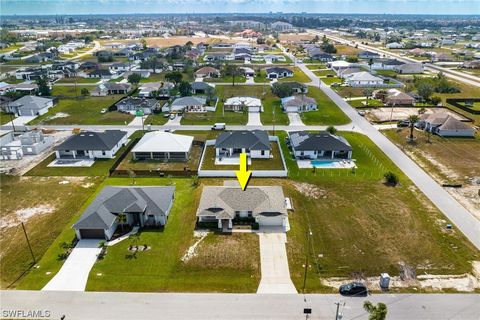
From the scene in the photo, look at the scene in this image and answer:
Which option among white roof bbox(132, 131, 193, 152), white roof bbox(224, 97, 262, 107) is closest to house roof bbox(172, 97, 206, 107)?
white roof bbox(224, 97, 262, 107)

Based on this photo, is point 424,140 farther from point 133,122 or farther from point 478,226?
point 133,122

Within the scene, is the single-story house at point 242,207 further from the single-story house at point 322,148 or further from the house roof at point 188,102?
the house roof at point 188,102

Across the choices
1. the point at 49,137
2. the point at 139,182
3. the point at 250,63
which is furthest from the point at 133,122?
the point at 250,63

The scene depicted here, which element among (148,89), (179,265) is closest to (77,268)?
(179,265)

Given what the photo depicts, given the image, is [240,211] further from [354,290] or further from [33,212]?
[33,212]

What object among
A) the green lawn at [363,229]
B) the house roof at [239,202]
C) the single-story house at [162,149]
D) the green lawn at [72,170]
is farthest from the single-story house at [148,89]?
the house roof at [239,202]

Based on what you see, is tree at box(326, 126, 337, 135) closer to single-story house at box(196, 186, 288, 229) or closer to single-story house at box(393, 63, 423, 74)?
single-story house at box(196, 186, 288, 229)
